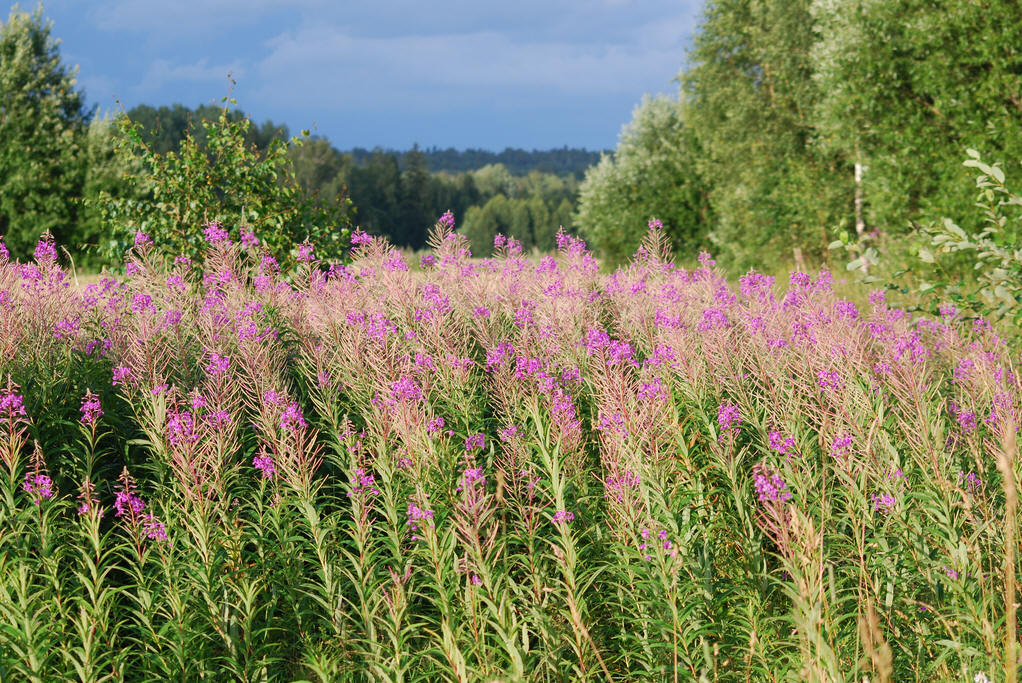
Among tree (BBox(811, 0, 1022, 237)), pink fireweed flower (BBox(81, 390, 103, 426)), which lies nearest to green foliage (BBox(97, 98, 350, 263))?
pink fireweed flower (BBox(81, 390, 103, 426))

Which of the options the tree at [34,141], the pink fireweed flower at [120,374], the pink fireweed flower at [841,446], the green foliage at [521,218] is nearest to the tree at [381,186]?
the green foliage at [521,218]

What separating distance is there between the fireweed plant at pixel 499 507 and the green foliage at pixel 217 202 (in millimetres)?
4132

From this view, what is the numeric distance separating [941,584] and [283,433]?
11.1 feet

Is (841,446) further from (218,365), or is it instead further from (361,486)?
(218,365)

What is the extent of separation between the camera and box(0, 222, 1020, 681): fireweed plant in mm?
3295

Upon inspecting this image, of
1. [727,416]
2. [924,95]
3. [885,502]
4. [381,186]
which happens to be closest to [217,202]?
[727,416]

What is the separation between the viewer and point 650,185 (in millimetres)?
36094

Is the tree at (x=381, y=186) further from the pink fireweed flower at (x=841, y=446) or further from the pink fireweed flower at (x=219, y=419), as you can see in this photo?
the pink fireweed flower at (x=841, y=446)

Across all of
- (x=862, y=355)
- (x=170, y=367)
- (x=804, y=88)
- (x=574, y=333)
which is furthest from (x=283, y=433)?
(x=804, y=88)

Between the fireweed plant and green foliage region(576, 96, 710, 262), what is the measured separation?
100.0 ft

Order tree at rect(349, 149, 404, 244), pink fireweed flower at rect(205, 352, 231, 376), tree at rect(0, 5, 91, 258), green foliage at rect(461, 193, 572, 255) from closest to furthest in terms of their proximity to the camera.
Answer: pink fireweed flower at rect(205, 352, 231, 376)
tree at rect(0, 5, 91, 258)
tree at rect(349, 149, 404, 244)
green foliage at rect(461, 193, 572, 255)

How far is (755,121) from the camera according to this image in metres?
25.8

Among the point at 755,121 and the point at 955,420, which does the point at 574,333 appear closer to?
the point at 955,420

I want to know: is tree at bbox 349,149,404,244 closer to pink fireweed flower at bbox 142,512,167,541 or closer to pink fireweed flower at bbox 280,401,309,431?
pink fireweed flower at bbox 280,401,309,431
